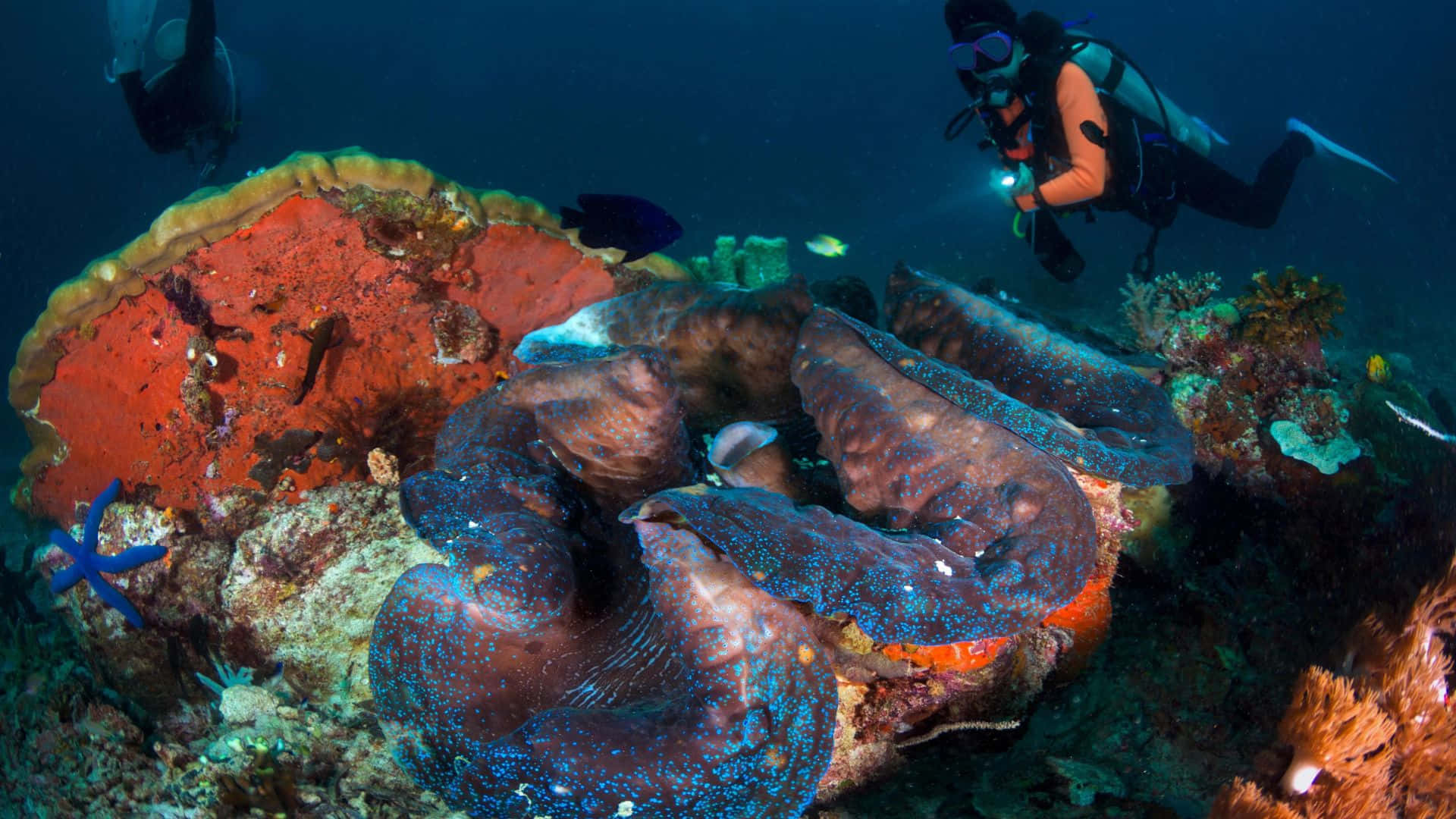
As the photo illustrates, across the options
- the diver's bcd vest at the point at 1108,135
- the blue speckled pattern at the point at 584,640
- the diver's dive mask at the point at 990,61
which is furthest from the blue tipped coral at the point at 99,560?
the diver's bcd vest at the point at 1108,135

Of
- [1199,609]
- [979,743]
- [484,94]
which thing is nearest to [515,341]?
[979,743]

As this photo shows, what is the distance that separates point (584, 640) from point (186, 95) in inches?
459

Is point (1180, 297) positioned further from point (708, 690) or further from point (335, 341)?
point (335, 341)

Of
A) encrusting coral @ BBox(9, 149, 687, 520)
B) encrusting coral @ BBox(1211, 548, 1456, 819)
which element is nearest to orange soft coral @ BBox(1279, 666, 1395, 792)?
encrusting coral @ BBox(1211, 548, 1456, 819)

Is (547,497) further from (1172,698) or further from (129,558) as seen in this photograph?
(129,558)

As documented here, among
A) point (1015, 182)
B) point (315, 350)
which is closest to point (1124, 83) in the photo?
point (1015, 182)

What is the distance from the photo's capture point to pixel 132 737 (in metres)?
3.29

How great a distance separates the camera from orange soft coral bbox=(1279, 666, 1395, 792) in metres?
1.85

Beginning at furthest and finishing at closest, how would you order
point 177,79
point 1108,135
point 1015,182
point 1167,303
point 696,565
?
point 177,79 → point 1015,182 → point 1108,135 → point 1167,303 → point 696,565

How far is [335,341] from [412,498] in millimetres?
2043

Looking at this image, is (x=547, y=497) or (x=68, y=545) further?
(x=68, y=545)

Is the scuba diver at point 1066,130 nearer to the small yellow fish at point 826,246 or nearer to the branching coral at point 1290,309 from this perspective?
the branching coral at point 1290,309

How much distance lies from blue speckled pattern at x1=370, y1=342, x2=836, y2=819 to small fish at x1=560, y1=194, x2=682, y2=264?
128 cm

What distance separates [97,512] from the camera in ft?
12.6
